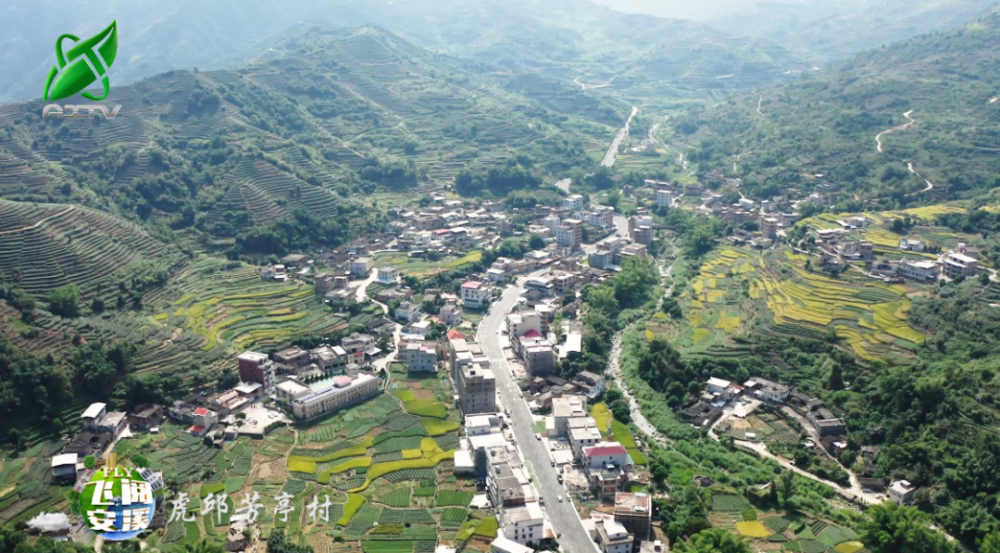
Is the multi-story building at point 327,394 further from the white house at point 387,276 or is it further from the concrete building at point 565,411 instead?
the white house at point 387,276

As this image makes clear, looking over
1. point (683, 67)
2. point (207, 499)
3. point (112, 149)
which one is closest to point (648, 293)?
→ point (207, 499)

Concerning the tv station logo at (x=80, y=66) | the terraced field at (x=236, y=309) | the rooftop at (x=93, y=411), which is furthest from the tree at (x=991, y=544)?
the rooftop at (x=93, y=411)

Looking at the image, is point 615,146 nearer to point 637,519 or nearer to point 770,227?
point 770,227

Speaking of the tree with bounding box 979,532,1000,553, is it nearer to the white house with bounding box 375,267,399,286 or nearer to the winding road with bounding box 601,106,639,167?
the white house with bounding box 375,267,399,286

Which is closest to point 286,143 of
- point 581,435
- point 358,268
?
point 358,268

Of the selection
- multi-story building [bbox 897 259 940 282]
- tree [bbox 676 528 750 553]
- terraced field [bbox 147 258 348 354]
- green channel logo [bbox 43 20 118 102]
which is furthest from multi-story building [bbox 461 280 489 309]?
green channel logo [bbox 43 20 118 102]

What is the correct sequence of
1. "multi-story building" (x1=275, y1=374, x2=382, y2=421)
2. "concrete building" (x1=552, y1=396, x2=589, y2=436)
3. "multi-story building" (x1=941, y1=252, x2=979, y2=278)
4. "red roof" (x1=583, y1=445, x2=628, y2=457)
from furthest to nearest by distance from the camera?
"multi-story building" (x1=941, y1=252, x2=979, y2=278)
"multi-story building" (x1=275, y1=374, x2=382, y2=421)
"concrete building" (x1=552, y1=396, x2=589, y2=436)
"red roof" (x1=583, y1=445, x2=628, y2=457)
